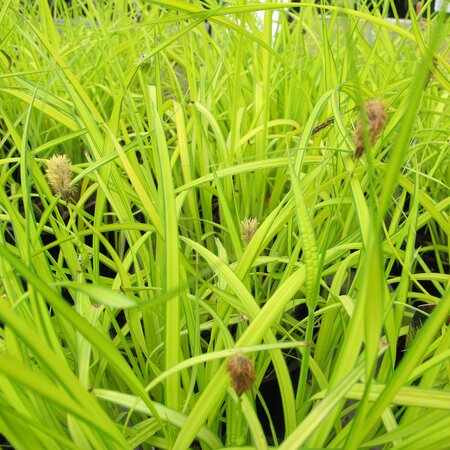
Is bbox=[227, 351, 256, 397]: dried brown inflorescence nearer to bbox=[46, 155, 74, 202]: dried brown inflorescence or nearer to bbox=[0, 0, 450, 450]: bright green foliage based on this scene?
bbox=[0, 0, 450, 450]: bright green foliage

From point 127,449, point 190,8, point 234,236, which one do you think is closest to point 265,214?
point 234,236

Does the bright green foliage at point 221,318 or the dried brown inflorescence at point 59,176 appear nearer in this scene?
the bright green foliage at point 221,318

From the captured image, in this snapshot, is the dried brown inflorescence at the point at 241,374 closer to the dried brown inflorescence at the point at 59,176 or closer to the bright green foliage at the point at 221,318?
the bright green foliage at the point at 221,318

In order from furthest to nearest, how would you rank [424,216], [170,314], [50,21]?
[50,21] → [424,216] → [170,314]

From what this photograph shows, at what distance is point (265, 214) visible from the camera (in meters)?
0.85

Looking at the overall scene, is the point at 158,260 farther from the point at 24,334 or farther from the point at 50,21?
the point at 50,21

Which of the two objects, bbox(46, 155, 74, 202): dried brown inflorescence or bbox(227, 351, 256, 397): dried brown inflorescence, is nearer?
bbox(227, 351, 256, 397): dried brown inflorescence

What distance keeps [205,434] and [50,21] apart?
71 centimetres

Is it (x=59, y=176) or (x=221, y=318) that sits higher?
(x=59, y=176)

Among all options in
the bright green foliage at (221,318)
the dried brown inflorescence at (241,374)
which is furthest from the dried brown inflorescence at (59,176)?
the dried brown inflorescence at (241,374)

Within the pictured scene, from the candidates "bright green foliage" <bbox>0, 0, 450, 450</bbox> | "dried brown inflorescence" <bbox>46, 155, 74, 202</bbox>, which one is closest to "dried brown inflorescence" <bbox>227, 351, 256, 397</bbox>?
"bright green foliage" <bbox>0, 0, 450, 450</bbox>

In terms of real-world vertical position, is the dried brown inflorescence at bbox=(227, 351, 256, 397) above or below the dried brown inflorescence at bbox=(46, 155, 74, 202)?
below

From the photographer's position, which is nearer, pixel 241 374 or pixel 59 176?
pixel 241 374

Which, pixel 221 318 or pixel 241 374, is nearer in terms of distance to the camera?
pixel 241 374
